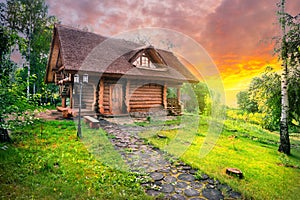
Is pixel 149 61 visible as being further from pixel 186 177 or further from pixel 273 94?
pixel 186 177

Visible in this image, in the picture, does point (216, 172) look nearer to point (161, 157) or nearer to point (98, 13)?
point (161, 157)

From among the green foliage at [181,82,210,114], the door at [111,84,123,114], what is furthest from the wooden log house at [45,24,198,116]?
the green foliage at [181,82,210,114]

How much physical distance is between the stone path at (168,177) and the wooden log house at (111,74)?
578cm

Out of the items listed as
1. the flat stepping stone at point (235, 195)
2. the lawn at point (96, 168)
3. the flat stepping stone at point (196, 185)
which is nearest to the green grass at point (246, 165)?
the lawn at point (96, 168)

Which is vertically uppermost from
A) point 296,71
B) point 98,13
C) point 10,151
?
point 98,13

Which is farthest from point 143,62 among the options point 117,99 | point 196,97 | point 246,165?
point 196,97

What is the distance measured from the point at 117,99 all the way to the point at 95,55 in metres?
3.32

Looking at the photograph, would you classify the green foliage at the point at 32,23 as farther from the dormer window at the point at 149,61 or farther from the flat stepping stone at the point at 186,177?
the flat stepping stone at the point at 186,177

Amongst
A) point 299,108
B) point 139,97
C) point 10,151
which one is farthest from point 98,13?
point 299,108

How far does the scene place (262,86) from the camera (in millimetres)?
8070

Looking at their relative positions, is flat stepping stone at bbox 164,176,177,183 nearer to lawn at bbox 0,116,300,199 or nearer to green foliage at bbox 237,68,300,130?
lawn at bbox 0,116,300,199

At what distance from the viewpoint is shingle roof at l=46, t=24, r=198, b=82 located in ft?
33.1

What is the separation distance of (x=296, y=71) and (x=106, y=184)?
8131 mm

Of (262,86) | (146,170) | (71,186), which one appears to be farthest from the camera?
(262,86)
